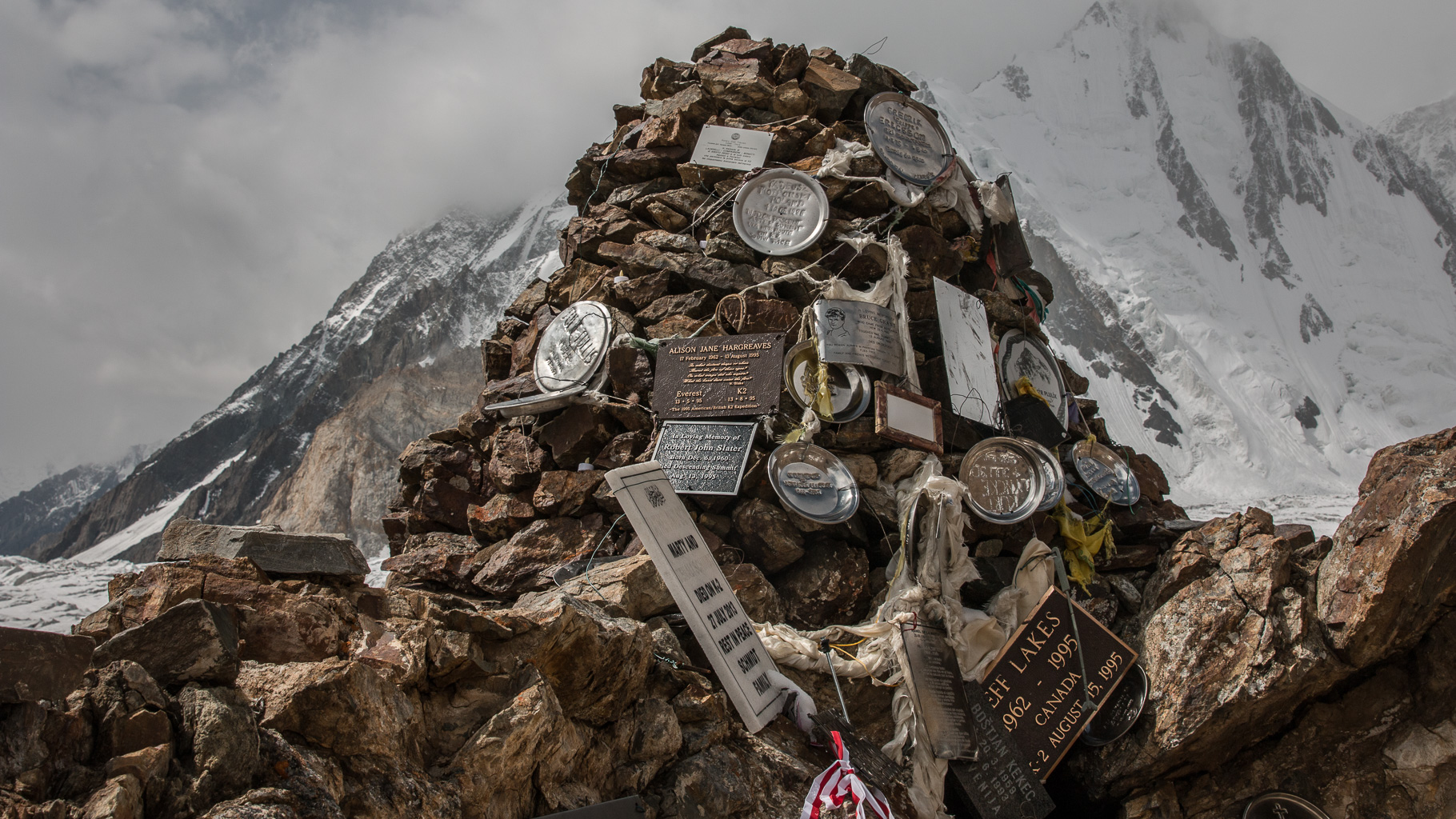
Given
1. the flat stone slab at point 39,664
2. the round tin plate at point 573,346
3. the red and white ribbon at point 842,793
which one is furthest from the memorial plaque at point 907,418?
the flat stone slab at point 39,664

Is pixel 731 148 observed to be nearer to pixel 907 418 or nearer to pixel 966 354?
pixel 966 354

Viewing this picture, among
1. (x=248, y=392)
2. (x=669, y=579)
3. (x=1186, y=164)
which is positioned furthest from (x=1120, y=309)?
(x=248, y=392)

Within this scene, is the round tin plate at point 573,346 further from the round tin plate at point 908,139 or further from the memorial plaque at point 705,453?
the round tin plate at point 908,139

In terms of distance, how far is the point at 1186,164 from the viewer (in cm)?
7231

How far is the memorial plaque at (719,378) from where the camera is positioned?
6582 mm

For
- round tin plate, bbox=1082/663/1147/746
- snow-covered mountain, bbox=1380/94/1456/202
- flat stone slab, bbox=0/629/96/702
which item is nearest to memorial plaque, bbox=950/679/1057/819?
Answer: round tin plate, bbox=1082/663/1147/746

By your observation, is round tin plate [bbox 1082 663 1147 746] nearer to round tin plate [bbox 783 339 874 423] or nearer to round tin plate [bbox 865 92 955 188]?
round tin plate [bbox 783 339 874 423]

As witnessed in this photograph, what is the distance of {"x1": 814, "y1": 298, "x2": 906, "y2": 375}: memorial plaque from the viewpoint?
22.1 ft

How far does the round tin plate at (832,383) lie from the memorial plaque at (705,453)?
0.50 m

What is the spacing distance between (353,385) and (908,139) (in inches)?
2125

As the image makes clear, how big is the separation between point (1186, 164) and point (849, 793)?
8260 cm

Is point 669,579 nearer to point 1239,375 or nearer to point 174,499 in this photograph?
point 174,499

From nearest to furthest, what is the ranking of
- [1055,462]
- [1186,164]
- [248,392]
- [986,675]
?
[986,675]
[1055,462]
[248,392]
[1186,164]

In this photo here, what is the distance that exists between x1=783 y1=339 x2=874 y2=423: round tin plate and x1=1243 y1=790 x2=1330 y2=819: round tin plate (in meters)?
3.75
